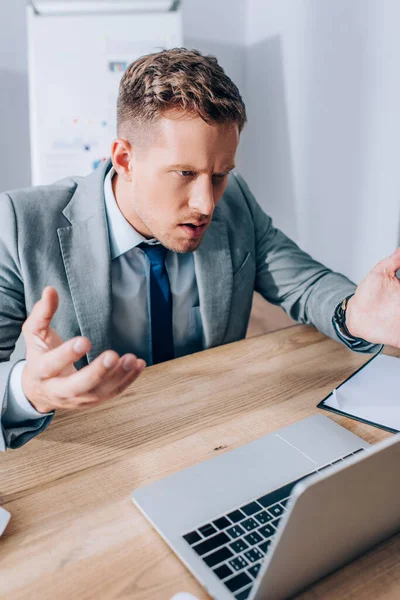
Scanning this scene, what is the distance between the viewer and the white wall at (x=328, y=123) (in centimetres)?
211

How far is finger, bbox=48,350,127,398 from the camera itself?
2.05ft

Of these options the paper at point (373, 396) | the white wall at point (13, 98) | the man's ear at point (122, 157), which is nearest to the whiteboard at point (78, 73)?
the white wall at point (13, 98)

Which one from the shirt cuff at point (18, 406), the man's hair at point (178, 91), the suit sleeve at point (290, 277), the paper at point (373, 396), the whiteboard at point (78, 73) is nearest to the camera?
the shirt cuff at point (18, 406)

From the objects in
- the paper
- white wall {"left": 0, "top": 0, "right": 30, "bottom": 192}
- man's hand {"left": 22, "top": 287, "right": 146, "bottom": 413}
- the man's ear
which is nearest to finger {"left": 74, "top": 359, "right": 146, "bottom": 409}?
man's hand {"left": 22, "top": 287, "right": 146, "bottom": 413}

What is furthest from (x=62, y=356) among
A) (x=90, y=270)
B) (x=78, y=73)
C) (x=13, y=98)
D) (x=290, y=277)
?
(x=13, y=98)

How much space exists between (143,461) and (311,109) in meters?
2.18

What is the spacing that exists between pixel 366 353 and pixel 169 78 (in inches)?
26.4

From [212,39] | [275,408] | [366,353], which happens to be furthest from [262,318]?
[275,408]

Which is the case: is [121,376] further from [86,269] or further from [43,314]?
[86,269]

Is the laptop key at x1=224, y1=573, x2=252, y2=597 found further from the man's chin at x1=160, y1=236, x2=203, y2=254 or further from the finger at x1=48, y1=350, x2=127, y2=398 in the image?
the man's chin at x1=160, y1=236, x2=203, y2=254

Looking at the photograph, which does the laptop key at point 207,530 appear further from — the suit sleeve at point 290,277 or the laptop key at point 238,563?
the suit sleeve at point 290,277

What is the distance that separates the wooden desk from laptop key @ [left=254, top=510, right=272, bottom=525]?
9 centimetres

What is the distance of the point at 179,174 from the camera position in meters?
1.05

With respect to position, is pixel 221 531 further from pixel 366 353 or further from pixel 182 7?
pixel 182 7
